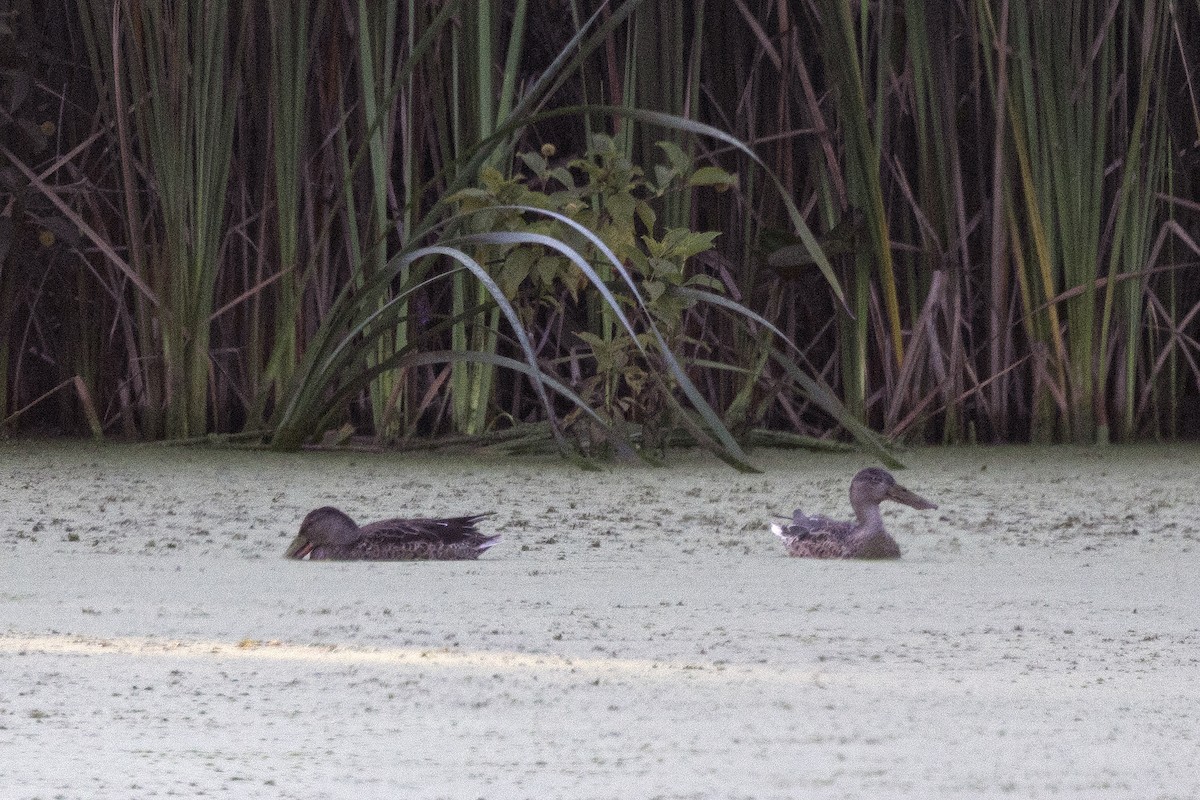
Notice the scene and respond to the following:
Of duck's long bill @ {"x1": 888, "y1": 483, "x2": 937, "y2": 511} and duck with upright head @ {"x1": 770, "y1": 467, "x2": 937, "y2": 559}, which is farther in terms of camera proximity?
duck's long bill @ {"x1": 888, "y1": 483, "x2": 937, "y2": 511}

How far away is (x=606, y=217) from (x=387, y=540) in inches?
59.2

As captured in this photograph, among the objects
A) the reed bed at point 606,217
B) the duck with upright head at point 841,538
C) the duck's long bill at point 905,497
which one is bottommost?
the duck with upright head at point 841,538

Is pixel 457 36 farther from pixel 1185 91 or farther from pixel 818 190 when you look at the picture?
pixel 1185 91

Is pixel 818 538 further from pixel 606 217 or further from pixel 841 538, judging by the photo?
pixel 606 217

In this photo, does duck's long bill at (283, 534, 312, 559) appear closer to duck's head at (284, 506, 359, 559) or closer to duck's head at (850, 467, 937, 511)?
duck's head at (284, 506, 359, 559)

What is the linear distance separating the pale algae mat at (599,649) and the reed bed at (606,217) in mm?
698

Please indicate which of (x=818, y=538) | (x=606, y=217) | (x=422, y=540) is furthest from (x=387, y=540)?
(x=606, y=217)

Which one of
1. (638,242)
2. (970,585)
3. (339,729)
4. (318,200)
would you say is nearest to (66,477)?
(318,200)

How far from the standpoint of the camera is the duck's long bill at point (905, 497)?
9.60 feet

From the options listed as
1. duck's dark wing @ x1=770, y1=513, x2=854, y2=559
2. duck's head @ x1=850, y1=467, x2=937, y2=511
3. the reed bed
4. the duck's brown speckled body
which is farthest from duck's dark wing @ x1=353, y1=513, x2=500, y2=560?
the reed bed

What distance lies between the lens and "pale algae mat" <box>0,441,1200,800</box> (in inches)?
56.9

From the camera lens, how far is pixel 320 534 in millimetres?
2701

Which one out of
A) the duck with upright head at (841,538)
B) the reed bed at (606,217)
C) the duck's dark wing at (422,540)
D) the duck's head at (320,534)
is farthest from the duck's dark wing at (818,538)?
the reed bed at (606,217)

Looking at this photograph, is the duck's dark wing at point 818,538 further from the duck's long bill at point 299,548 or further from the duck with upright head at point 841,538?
the duck's long bill at point 299,548
